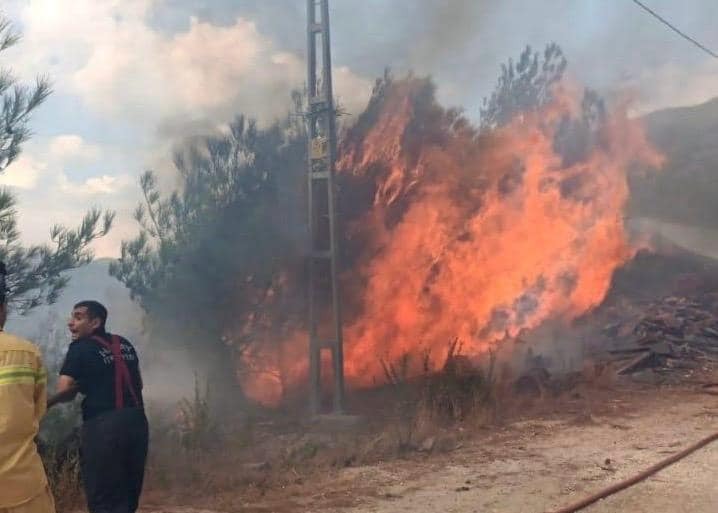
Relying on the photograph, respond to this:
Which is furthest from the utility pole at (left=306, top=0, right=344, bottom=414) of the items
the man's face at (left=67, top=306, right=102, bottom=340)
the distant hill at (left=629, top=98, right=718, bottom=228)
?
the distant hill at (left=629, top=98, right=718, bottom=228)

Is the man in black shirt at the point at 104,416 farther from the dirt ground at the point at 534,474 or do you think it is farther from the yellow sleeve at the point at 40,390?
the dirt ground at the point at 534,474

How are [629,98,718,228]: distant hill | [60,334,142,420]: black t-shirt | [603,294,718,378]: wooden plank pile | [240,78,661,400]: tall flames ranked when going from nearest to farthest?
[60,334,142,420]: black t-shirt, [603,294,718,378]: wooden plank pile, [240,78,661,400]: tall flames, [629,98,718,228]: distant hill

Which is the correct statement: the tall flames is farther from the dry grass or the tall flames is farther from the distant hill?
the distant hill

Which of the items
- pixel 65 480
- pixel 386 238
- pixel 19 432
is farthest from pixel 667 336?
pixel 19 432

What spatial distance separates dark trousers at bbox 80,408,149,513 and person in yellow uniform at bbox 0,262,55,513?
140 centimetres

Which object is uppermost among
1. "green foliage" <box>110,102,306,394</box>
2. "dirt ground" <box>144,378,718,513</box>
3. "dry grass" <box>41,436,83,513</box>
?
"green foliage" <box>110,102,306,394</box>

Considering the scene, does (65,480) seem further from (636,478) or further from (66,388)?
(636,478)

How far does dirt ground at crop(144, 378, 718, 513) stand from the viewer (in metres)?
6.23

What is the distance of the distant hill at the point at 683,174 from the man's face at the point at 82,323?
22.8 meters

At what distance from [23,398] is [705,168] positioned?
28.3 meters

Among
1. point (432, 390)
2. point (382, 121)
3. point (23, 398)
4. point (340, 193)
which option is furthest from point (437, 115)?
point (23, 398)

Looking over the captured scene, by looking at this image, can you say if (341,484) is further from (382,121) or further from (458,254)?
(382,121)

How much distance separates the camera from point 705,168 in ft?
87.7

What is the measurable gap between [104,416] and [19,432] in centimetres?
157
